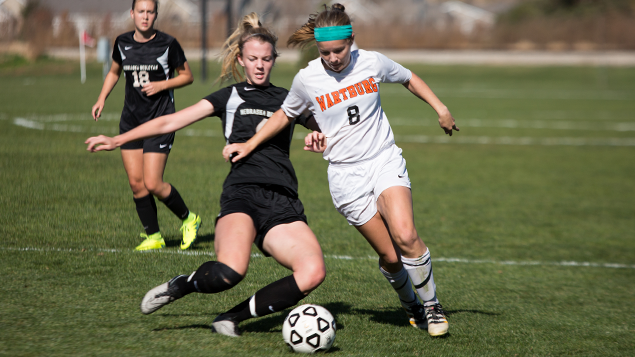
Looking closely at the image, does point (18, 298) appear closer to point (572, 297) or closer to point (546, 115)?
point (572, 297)

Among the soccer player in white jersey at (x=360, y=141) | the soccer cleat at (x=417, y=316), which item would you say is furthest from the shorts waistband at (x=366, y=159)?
the soccer cleat at (x=417, y=316)

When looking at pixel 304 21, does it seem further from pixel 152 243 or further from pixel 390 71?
pixel 390 71

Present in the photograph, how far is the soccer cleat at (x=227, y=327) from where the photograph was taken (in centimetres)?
384

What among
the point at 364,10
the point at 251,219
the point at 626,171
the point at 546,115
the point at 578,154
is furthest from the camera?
the point at 364,10

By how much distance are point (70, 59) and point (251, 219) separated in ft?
70.7

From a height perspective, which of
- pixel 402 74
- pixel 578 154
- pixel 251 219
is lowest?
pixel 578 154

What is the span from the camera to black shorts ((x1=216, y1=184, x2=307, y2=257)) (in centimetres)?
388

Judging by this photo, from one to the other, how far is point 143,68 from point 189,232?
1.61 m

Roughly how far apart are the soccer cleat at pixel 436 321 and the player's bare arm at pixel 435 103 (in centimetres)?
120

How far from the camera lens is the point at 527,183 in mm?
11047

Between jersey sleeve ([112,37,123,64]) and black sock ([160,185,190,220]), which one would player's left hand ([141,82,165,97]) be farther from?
black sock ([160,185,190,220])

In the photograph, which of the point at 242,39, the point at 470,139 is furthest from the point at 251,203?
the point at 470,139

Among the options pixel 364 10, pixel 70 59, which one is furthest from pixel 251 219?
pixel 364 10

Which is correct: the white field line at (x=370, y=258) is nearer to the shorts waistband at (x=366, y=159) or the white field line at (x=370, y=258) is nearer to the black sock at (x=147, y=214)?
the black sock at (x=147, y=214)
